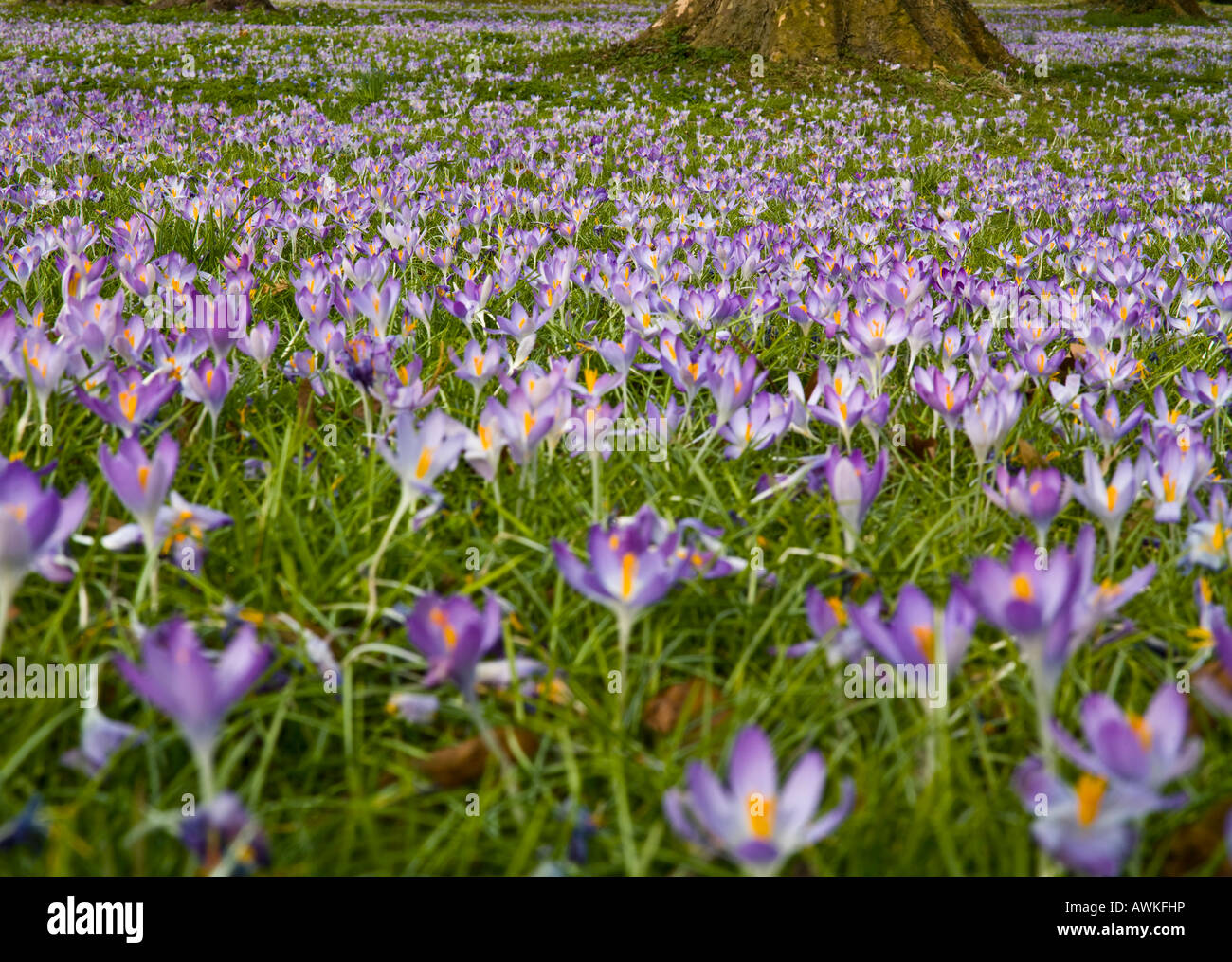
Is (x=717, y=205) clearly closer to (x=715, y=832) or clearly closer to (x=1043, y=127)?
(x=715, y=832)

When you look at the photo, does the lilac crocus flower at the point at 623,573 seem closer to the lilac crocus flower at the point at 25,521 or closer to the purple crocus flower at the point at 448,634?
the purple crocus flower at the point at 448,634

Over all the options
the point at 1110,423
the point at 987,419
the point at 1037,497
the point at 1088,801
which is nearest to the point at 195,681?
the point at 1088,801

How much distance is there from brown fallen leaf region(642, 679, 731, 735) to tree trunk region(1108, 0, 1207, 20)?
39.5 metres

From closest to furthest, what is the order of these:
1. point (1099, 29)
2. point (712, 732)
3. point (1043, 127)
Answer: point (712, 732) < point (1043, 127) < point (1099, 29)

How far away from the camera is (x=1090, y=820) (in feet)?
3.15

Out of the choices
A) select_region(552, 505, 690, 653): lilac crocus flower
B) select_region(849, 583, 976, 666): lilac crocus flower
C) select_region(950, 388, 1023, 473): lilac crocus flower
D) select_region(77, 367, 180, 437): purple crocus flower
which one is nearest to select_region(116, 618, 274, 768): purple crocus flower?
select_region(552, 505, 690, 653): lilac crocus flower

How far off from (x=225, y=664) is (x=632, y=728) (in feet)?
1.99

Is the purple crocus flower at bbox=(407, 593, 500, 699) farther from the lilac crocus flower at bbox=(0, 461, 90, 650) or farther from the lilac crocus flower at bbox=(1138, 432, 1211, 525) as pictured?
the lilac crocus flower at bbox=(1138, 432, 1211, 525)

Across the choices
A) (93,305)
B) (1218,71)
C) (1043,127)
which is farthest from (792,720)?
(1218,71)

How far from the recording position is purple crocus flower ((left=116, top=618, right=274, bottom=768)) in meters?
0.95

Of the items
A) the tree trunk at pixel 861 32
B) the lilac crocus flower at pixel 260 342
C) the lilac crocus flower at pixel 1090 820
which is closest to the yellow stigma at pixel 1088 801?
the lilac crocus flower at pixel 1090 820

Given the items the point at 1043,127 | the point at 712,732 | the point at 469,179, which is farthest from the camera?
the point at 1043,127

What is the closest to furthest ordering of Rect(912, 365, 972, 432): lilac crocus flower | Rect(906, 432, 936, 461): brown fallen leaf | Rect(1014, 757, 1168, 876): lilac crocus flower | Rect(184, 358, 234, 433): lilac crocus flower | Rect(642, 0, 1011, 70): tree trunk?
Rect(1014, 757, 1168, 876): lilac crocus flower < Rect(184, 358, 234, 433): lilac crocus flower < Rect(912, 365, 972, 432): lilac crocus flower < Rect(906, 432, 936, 461): brown fallen leaf < Rect(642, 0, 1011, 70): tree trunk
